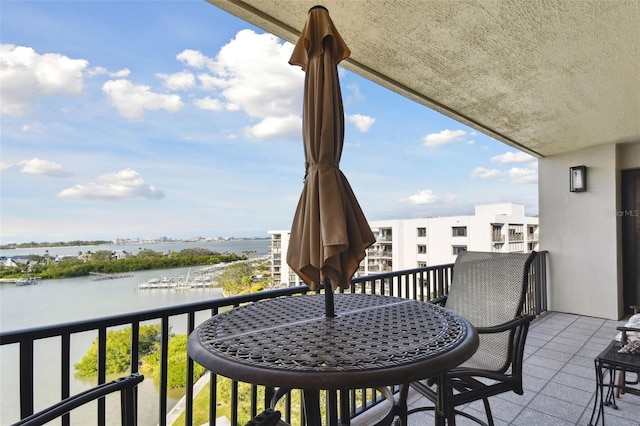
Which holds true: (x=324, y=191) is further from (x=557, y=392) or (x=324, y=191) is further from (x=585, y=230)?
(x=585, y=230)

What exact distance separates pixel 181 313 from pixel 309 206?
0.93m

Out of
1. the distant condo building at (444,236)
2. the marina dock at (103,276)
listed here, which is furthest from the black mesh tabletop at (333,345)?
the distant condo building at (444,236)

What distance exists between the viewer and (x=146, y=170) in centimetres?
1424

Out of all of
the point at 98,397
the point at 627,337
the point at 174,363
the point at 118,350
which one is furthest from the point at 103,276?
the point at 627,337

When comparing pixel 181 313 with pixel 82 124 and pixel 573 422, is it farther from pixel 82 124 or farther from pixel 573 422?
pixel 82 124

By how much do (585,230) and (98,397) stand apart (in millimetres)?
6804

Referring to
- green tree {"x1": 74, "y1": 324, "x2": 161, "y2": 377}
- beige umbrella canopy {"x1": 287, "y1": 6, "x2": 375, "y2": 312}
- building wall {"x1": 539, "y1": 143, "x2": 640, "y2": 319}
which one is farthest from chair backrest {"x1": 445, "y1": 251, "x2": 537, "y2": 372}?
building wall {"x1": 539, "y1": 143, "x2": 640, "y2": 319}

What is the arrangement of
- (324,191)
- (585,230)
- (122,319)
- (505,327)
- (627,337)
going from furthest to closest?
1. (585,230)
2. (627,337)
3. (505,327)
4. (122,319)
5. (324,191)

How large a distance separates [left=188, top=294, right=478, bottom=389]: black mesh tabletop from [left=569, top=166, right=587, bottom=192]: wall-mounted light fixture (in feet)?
17.7

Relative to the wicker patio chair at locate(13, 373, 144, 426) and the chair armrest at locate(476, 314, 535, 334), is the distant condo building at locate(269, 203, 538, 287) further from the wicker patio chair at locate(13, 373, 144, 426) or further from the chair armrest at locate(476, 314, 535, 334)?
the wicker patio chair at locate(13, 373, 144, 426)

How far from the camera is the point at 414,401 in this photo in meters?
2.82

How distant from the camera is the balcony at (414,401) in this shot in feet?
4.37

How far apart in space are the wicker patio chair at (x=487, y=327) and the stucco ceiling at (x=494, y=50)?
5.34 ft

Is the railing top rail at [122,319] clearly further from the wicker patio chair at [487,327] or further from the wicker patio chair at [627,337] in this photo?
the wicker patio chair at [627,337]
